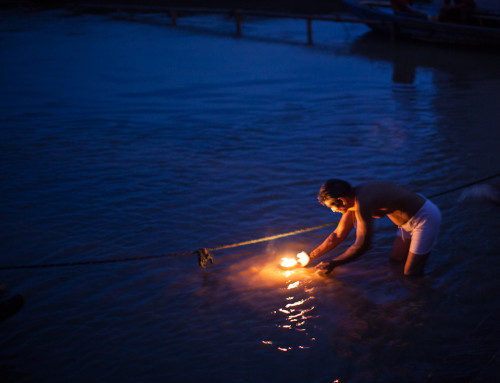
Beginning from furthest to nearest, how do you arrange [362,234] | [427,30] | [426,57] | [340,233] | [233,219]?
[427,30]
[426,57]
[233,219]
[340,233]
[362,234]

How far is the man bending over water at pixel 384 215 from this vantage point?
4430mm

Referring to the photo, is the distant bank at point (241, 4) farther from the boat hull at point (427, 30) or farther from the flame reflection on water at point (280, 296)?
the flame reflection on water at point (280, 296)

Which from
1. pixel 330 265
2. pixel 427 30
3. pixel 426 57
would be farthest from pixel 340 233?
pixel 427 30

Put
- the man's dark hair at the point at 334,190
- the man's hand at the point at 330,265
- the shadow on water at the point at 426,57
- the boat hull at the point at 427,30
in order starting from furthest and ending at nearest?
the boat hull at the point at 427,30, the shadow on water at the point at 426,57, the man's hand at the point at 330,265, the man's dark hair at the point at 334,190

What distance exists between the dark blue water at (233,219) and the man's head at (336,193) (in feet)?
3.64

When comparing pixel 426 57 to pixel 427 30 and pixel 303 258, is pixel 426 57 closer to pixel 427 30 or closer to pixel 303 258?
pixel 427 30

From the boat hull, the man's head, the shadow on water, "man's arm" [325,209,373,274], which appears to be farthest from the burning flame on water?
the boat hull

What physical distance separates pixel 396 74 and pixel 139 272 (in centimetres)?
1252

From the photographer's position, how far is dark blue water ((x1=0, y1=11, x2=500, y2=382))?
437cm

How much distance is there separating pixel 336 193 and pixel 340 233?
86 cm

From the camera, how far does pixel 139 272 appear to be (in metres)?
5.74

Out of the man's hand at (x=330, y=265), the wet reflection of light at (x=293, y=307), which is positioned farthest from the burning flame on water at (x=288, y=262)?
the man's hand at (x=330, y=265)

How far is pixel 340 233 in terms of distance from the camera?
5094mm

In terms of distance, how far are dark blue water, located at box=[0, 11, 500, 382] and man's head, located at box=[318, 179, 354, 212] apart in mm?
1110
